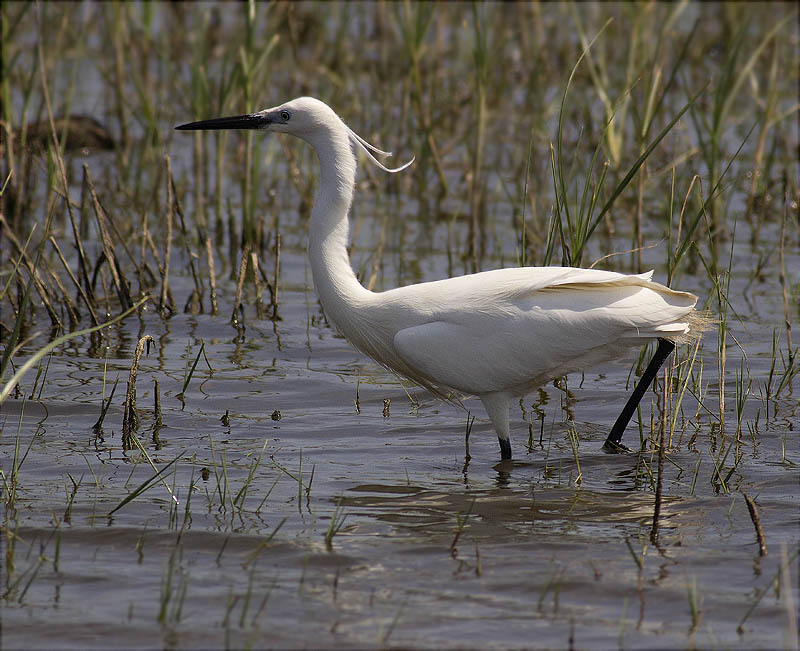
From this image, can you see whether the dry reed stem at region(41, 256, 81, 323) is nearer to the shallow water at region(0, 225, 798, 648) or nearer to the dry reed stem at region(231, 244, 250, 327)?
the shallow water at region(0, 225, 798, 648)

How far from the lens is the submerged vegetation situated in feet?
14.1

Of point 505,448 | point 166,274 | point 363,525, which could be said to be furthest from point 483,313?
point 166,274

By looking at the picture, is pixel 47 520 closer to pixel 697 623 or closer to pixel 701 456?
pixel 697 623

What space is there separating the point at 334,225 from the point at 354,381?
4.84 feet

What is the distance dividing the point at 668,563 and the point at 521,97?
1000 centimetres

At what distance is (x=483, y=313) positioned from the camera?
18.2 ft

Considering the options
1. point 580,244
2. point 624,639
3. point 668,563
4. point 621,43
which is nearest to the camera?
point 624,639

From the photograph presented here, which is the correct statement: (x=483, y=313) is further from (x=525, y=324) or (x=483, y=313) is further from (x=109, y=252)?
(x=109, y=252)

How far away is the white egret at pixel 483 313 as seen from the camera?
5523mm

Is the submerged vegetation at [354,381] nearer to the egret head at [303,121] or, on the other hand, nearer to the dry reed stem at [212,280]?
the dry reed stem at [212,280]

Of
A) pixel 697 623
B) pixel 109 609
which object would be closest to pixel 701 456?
pixel 697 623

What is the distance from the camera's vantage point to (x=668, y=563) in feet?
14.6

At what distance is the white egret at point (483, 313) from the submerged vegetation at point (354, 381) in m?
0.29

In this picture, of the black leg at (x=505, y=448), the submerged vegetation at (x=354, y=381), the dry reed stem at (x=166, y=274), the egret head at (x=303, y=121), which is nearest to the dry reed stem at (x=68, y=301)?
the submerged vegetation at (x=354, y=381)
